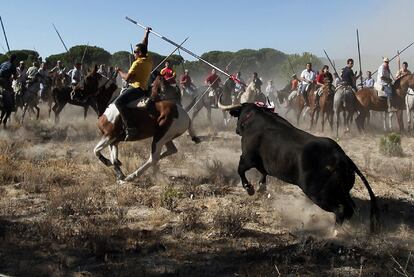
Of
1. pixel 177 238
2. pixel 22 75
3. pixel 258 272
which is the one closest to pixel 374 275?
pixel 258 272

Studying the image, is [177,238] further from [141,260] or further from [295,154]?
[295,154]

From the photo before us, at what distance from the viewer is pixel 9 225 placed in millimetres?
6984

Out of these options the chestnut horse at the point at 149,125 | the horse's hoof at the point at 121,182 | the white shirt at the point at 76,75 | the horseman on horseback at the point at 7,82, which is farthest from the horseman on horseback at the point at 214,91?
the horse's hoof at the point at 121,182

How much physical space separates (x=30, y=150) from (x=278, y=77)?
50081 millimetres

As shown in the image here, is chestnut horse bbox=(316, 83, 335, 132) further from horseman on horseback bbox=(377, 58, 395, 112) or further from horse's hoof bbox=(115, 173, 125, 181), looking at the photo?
horse's hoof bbox=(115, 173, 125, 181)

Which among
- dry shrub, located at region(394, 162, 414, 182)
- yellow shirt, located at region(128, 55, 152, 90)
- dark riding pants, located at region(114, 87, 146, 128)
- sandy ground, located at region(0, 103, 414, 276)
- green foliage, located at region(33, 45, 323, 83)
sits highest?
green foliage, located at region(33, 45, 323, 83)

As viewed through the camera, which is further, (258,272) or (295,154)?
(295,154)

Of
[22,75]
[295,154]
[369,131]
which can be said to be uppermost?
[22,75]

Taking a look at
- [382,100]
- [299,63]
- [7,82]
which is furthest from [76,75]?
[299,63]

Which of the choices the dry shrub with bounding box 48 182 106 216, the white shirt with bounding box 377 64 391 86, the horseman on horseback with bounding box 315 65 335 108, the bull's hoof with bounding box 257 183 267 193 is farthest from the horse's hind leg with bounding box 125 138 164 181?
the white shirt with bounding box 377 64 391 86

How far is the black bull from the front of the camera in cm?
646

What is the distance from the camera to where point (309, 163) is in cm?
656

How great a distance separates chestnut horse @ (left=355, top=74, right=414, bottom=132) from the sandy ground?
21.9 feet

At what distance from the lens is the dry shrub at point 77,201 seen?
7.71 meters
